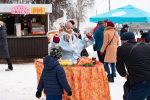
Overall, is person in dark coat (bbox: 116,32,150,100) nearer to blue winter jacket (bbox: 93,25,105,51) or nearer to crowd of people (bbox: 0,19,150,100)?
crowd of people (bbox: 0,19,150,100)

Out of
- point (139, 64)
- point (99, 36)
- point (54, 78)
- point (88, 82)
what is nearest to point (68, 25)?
point (88, 82)

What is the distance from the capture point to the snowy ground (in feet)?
18.5

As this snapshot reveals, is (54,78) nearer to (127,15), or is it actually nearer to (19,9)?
(127,15)

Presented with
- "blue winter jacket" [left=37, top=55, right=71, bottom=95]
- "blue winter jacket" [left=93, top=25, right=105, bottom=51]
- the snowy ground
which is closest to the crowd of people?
"blue winter jacket" [left=37, top=55, right=71, bottom=95]


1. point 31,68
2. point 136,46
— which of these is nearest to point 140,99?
point 136,46

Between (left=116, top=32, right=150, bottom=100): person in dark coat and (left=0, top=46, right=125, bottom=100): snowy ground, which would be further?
(left=0, top=46, right=125, bottom=100): snowy ground

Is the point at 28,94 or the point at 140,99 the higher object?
the point at 140,99

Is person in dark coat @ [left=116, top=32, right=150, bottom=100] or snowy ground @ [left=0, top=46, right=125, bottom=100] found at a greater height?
person in dark coat @ [left=116, top=32, right=150, bottom=100]

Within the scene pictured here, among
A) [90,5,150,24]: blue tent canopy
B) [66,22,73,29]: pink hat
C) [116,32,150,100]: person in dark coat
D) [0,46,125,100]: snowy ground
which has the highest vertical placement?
[90,5,150,24]: blue tent canopy

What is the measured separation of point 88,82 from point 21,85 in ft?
9.27

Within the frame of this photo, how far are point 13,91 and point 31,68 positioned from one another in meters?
3.48

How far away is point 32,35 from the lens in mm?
11633

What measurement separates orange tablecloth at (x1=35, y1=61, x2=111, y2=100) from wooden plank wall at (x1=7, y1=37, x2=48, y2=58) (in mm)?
7258

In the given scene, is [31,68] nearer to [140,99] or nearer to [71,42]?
[71,42]
